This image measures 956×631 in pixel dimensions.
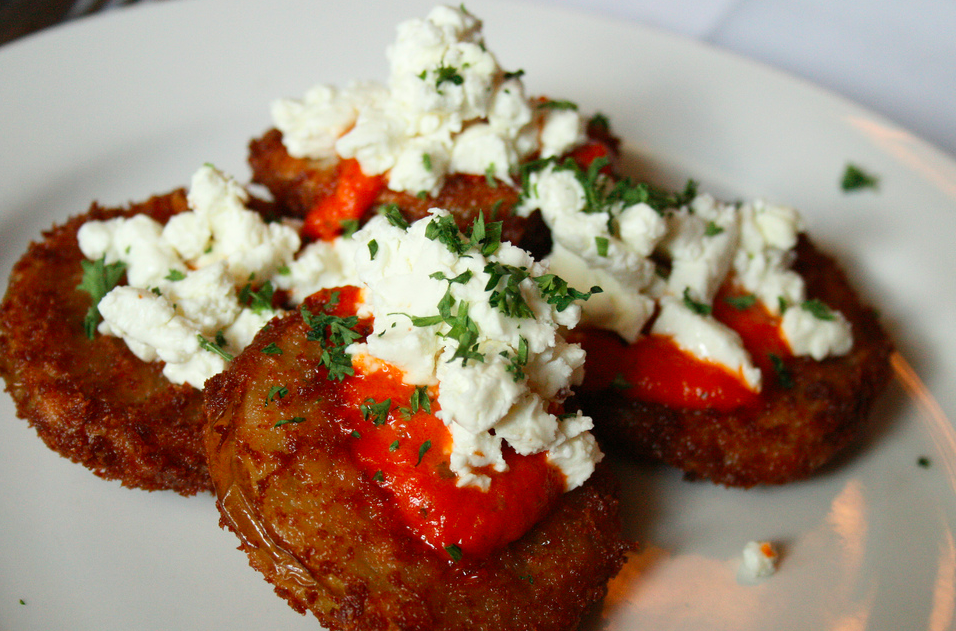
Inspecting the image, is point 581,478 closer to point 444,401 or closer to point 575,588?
point 575,588

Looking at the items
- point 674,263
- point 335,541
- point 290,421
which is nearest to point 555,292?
point 290,421

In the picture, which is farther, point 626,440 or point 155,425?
point 626,440

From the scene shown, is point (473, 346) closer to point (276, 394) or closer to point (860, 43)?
point (276, 394)

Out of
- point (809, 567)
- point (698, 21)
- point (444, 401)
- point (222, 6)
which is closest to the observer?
point (444, 401)

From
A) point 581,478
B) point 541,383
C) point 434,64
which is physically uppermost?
point 434,64

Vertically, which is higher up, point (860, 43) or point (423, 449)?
point (860, 43)

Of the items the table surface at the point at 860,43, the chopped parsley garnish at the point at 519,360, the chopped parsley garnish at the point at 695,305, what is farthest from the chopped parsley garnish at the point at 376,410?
the table surface at the point at 860,43

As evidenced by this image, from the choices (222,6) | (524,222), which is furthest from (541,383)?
(222,6)
